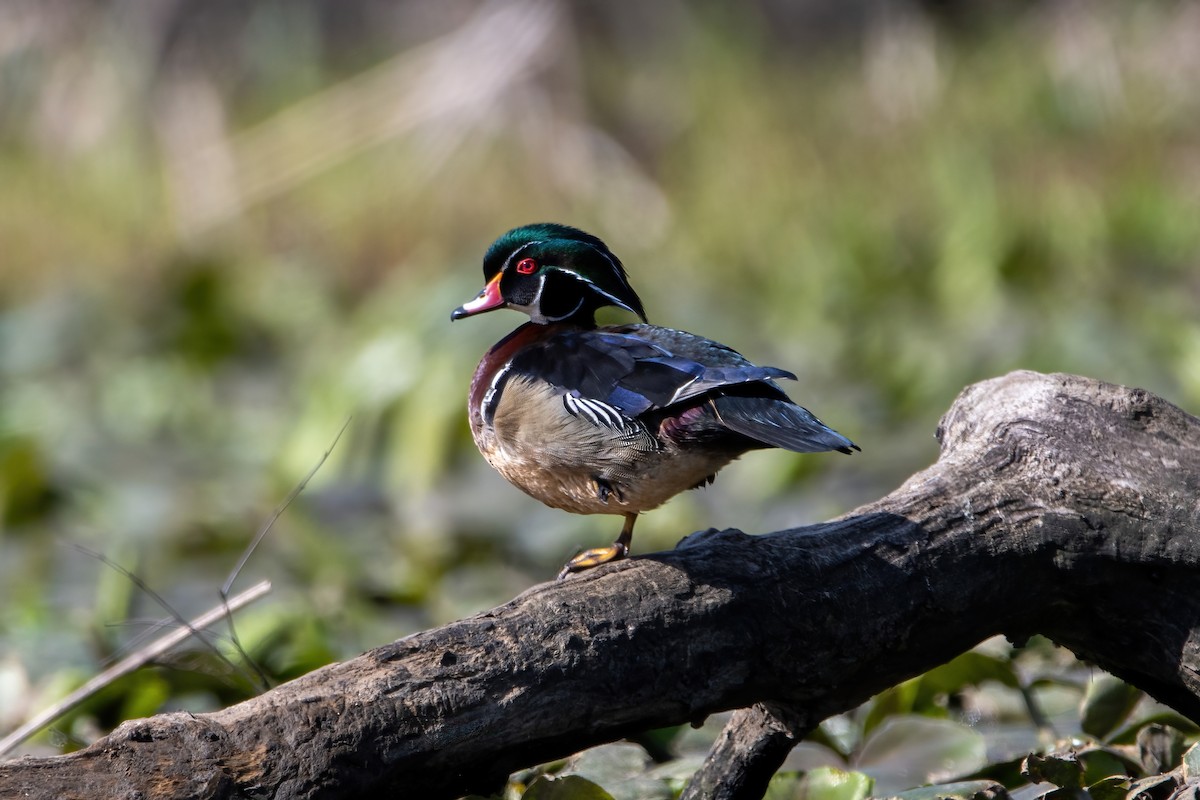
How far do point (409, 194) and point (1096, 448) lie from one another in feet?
21.5

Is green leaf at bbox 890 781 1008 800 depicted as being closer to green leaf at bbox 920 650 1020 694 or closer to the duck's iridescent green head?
green leaf at bbox 920 650 1020 694

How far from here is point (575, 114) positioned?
30.2 feet

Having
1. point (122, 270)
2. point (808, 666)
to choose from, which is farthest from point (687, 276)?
point (808, 666)

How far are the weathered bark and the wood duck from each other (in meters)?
0.19

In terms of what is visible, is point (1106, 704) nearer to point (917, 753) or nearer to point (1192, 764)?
point (917, 753)

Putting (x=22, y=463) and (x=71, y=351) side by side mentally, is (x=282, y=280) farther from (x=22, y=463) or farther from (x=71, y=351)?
(x=22, y=463)

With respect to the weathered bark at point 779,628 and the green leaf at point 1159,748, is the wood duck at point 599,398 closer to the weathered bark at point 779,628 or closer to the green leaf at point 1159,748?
the weathered bark at point 779,628

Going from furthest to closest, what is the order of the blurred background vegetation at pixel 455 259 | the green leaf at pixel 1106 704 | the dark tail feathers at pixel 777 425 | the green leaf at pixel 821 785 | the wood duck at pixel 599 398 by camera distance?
the blurred background vegetation at pixel 455 259 → the green leaf at pixel 1106 704 → the green leaf at pixel 821 785 → the wood duck at pixel 599 398 → the dark tail feathers at pixel 777 425

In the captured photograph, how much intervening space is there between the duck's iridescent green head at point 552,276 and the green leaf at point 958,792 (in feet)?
3.36

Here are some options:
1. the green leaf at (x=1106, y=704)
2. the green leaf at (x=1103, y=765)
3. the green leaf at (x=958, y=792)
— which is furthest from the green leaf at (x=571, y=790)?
the green leaf at (x=1106, y=704)

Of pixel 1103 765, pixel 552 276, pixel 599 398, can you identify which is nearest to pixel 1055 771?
pixel 1103 765

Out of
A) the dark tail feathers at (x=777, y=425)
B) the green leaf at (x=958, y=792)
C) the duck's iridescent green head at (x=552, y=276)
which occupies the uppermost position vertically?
the duck's iridescent green head at (x=552, y=276)

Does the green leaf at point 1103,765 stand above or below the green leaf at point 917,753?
below

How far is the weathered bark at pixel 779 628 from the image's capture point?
209 centimetres
